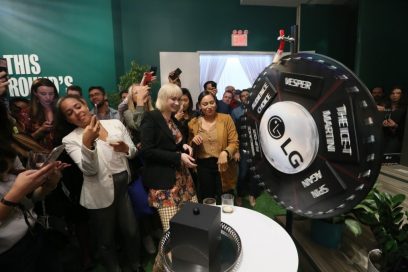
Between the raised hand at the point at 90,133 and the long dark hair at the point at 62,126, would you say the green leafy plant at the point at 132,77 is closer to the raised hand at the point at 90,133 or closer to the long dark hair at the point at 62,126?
the long dark hair at the point at 62,126

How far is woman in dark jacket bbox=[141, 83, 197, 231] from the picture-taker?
1586 mm

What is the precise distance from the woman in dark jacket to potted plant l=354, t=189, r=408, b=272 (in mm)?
940

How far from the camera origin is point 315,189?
0.79 meters

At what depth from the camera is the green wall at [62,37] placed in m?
4.11

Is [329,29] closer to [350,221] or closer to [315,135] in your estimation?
[350,221]

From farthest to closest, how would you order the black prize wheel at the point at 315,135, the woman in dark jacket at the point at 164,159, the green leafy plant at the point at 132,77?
1. the green leafy plant at the point at 132,77
2. the woman in dark jacket at the point at 164,159
3. the black prize wheel at the point at 315,135

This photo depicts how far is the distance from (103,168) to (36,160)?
50cm

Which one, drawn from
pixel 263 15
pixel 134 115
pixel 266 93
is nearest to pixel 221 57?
pixel 263 15

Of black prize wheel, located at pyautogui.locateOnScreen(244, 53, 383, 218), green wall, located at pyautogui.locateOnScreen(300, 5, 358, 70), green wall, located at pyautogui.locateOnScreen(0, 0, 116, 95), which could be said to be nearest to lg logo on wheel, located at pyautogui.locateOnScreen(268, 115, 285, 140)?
black prize wheel, located at pyautogui.locateOnScreen(244, 53, 383, 218)

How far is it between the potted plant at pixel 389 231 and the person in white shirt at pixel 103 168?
1.32 m

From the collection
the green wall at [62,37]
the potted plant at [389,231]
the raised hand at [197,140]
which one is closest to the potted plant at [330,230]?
the potted plant at [389,231]

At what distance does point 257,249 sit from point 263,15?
538cm

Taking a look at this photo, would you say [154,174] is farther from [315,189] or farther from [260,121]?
[315,189]

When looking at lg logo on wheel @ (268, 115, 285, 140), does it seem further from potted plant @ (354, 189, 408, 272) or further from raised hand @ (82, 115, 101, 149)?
raised hand @ (82, 115, 101, 149)
